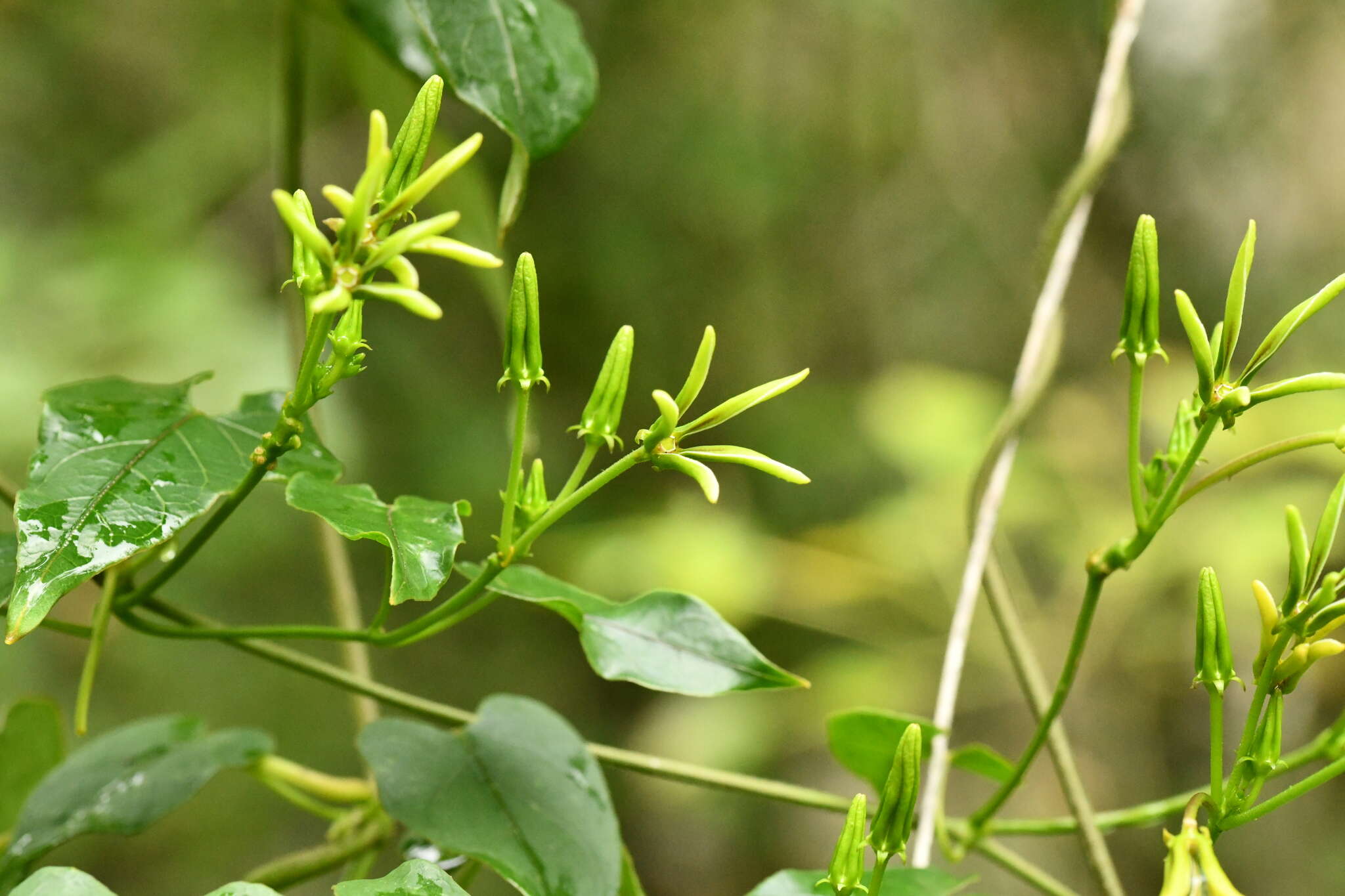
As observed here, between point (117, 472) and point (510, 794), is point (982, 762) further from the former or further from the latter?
point (117, 472)

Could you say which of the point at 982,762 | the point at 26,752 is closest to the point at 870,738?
the point at 982,762

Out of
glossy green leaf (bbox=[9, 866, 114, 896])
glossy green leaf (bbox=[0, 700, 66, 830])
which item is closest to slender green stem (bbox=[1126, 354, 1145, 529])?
glossy green leaf (bbox=[9, 866, 114, 896])

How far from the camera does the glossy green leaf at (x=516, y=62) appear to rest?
1.09 feet

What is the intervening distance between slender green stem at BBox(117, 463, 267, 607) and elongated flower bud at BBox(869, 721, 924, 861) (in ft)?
0.48

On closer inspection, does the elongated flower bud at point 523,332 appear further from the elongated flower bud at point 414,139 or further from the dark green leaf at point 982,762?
the dark green leaf at point 982,762

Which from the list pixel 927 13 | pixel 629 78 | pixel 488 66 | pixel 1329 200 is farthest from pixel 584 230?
pixel 488 66

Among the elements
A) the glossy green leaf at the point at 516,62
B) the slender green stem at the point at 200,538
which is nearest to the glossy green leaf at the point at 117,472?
the slender green stem at the point at 200,538

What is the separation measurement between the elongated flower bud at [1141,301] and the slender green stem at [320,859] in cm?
30

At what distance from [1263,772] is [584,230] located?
1.07m

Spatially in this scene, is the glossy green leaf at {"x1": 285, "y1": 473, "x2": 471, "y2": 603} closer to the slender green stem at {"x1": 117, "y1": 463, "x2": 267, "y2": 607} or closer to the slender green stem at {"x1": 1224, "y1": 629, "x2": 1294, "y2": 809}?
the slender green stem at {"x1": 117, "y1": 463, "x2": 267, "y2": 607}

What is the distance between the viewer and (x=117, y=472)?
0.83 feet

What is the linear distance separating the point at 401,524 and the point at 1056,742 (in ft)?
0.74

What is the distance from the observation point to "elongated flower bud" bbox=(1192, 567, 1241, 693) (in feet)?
0.75

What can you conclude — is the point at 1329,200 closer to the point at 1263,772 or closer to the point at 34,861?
the point at 1263,772
